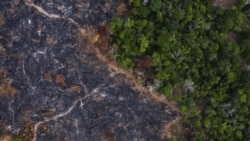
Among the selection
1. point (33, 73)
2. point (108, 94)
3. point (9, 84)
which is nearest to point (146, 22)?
point (108, 94)

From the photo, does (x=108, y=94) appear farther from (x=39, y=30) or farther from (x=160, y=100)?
(x=39, y=30)

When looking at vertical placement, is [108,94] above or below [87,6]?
below

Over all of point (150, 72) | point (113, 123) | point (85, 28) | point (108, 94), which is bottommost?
point (113, 123)

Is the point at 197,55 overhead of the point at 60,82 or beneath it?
overhead
